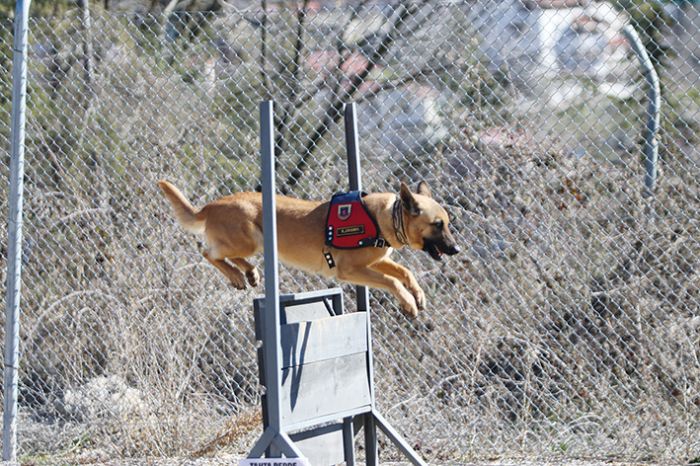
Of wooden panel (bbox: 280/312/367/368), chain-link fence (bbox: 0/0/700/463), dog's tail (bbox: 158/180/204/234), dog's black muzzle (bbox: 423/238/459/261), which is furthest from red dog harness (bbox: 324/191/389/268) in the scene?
chain-link fence (bbox: 0/0/700/463)

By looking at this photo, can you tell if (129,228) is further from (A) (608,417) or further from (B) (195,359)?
(A) (608,417)

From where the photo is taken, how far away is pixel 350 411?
14.1 ft

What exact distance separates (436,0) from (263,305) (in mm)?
2823

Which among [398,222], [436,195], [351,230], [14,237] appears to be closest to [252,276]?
[351,230]

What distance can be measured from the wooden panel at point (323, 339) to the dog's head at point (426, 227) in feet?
1.53

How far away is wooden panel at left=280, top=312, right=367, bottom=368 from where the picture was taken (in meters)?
3.95

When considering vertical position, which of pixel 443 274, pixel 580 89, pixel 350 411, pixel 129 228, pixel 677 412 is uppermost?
pixel 129 228

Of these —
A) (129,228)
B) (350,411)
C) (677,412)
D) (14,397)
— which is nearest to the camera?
(350,411)

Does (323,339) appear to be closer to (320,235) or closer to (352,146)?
Result: (320,235)

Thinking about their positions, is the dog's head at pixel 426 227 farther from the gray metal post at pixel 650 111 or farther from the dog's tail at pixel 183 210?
the gray metal post at pixel 650 111

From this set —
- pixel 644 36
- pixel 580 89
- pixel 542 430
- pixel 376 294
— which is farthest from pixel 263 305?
pixel 644 36

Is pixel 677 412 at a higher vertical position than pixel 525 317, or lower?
lower

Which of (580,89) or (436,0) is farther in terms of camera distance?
(436,0)

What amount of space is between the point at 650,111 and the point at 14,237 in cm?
364
